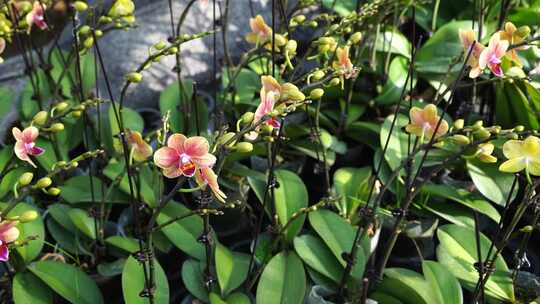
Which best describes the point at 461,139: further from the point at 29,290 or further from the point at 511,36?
the point at 29,290

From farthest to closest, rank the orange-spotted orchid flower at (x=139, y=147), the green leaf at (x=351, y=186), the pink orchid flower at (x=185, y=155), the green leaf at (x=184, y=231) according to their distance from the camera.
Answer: the green leaf at (x=351, y=186) < the green leaf at (x=184, y=231) < the orange-spotted orchid flower at (x=139, y=147) < the pink orchid flower at (x=185, y=155)

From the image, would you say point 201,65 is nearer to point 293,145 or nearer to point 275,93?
point 293,145

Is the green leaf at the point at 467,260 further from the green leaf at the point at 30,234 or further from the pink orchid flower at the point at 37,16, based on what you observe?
the pink orchid flower at the point at 37,16

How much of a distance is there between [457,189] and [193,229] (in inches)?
22.6

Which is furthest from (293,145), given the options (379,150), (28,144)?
(28,144)

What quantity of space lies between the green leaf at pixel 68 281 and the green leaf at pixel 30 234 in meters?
0.02

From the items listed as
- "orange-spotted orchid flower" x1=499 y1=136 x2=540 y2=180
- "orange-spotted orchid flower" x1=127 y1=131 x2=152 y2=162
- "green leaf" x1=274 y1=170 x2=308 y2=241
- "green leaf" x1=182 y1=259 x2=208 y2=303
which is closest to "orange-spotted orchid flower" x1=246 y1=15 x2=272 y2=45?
"green leaf" x1=274 y1=170 x2=308 y2=241

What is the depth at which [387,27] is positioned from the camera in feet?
6.14

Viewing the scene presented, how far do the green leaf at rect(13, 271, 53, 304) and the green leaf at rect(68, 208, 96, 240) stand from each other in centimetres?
13

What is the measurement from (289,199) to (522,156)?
533 millimetres

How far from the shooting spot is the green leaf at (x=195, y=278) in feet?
4.11

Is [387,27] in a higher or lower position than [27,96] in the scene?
higher

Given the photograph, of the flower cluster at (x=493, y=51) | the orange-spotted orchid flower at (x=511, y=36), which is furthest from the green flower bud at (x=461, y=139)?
the orange-spotted orchid flower at (x=511, y=36)

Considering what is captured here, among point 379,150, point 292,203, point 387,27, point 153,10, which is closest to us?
point 292,203
